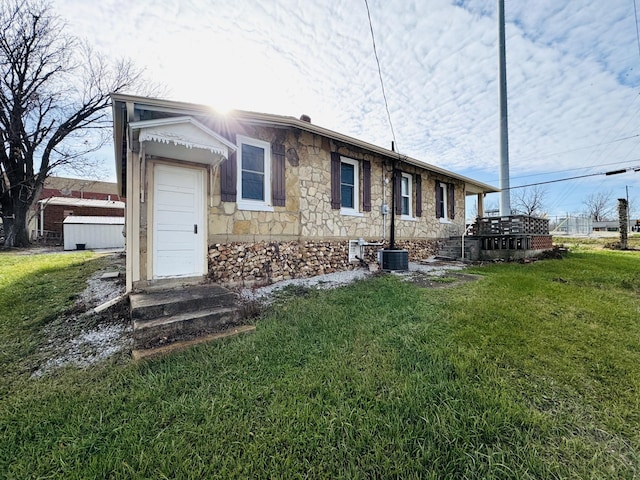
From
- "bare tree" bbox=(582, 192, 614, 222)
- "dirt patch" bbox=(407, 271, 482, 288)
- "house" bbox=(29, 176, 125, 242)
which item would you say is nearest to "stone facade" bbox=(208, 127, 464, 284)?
"dirt patch" bbox=(407, 271, 482, 288)

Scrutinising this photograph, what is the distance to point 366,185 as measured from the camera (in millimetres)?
8141

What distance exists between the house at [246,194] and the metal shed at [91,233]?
1063 centimetres

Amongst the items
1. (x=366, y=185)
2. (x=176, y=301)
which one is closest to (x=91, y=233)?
(x=366, y=185)

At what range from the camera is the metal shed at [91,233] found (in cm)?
1572

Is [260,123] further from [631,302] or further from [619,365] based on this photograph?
[631,302]

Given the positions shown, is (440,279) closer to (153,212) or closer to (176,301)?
(176,301)

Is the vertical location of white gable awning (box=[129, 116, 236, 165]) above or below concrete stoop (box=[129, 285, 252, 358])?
above

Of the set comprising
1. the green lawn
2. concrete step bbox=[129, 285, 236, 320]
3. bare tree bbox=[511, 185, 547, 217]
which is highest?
bare tree bbox=[511, 185, 547, 217]

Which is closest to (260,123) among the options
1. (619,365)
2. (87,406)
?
(87,406)

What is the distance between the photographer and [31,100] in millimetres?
14578

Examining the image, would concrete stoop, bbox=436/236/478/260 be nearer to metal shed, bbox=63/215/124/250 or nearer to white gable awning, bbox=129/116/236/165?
white gable awning, bbox=129/116/236/165

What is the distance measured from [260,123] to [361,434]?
562 cm

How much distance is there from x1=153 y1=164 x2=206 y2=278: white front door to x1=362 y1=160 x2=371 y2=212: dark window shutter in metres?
4.77

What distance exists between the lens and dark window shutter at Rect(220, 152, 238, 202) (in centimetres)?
521
